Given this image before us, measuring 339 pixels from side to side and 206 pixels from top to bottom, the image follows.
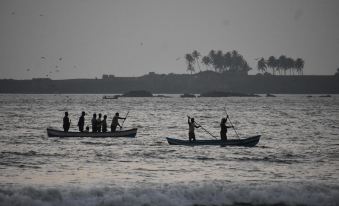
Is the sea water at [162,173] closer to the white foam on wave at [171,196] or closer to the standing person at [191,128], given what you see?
the white foam on wave at [171,196]

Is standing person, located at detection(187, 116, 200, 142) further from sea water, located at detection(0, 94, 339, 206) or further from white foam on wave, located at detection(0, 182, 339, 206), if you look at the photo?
white foam on wave, located at detection(0, 182, 339, 206)

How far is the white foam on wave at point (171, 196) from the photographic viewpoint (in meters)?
21.3

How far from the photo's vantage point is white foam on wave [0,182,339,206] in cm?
2127

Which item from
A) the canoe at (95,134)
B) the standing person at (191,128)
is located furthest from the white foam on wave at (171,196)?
the canoe at (95,134)

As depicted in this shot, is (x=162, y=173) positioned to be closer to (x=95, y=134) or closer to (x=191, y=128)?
(x=191, y=128)

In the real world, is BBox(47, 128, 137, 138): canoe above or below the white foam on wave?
above

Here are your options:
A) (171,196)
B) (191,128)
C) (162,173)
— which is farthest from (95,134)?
(171,196)

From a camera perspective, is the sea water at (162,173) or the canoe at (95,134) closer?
the sea water at (162,173)

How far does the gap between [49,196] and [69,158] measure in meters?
12.9

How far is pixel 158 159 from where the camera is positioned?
34219mm

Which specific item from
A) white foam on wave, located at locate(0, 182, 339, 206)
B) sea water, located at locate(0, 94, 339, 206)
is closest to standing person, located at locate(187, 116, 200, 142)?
sea water, located at locate(0, 94, 339, 206)

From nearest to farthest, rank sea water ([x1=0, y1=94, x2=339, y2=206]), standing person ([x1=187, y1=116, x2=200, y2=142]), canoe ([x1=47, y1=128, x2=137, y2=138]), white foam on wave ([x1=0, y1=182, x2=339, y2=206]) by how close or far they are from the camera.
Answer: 1. white foam on wave ([x1=0, y1=182, x2=339, y2=206])
2. sea water ([x1=0, y1=94, x2=339, y2=206])
3. standing person ([x1=187, y1=116, x2=200, y2=142])
4. canoe ([x1=47, y1=128, x2=137, y2=138])

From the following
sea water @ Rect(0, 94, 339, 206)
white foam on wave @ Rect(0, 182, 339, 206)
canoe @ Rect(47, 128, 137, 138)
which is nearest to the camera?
white foam on wave @ Rect(0, 182, 339, 206)

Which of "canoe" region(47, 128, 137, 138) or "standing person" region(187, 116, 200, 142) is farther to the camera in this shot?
"canoe" region(47, 128, 137, 138)
